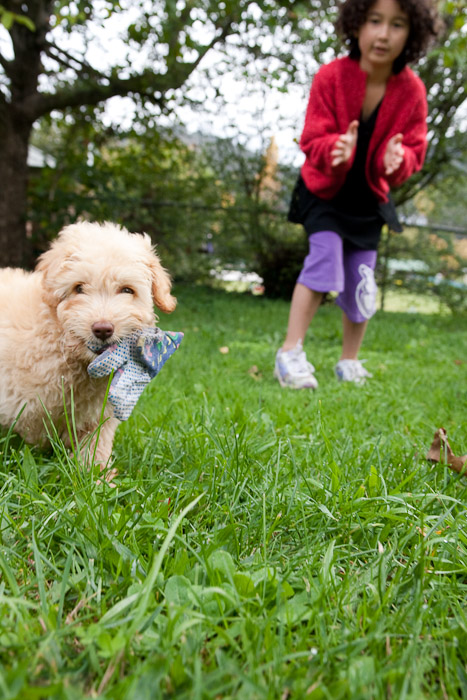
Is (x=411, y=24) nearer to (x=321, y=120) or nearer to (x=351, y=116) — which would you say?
(x=351, y=116)

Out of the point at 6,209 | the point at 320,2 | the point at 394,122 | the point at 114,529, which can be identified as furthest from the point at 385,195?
the point at 6,209

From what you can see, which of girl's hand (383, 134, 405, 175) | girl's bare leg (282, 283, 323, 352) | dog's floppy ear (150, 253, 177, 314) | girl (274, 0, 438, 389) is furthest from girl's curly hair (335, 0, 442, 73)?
dog's floppy ear (150, 253, 177, 314)

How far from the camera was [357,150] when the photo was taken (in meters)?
3.94

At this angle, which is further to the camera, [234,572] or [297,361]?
[297,361]

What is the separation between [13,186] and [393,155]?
7.23m

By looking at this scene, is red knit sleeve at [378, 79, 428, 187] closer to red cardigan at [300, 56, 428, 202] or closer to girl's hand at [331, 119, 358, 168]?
red cardigan at [300, 56, 428, 202]

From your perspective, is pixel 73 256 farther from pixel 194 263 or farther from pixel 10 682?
pixel 194 263

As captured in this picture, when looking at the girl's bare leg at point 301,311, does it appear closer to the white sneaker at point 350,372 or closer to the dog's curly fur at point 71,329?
the white sneaker at point 350,372

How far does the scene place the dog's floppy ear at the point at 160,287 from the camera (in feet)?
7.48

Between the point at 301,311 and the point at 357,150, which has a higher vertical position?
the point at 357,150

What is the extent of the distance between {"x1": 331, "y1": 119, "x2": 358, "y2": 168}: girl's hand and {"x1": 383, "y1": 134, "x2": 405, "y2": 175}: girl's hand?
1.01 ft

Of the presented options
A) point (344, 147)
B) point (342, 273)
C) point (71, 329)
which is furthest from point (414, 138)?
point (71, 329)

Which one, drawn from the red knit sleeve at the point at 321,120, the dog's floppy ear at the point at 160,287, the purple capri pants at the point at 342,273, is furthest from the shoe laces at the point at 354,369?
the dog's floppy ear at the point at 160,287

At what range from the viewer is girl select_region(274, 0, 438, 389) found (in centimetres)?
365
